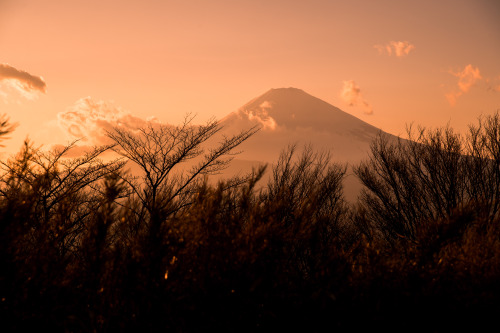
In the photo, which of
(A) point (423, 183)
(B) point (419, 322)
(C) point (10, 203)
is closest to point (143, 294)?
(C) point (10, 203)

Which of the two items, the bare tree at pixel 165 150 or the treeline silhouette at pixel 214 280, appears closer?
the treeline silhouette at pixel 214 280

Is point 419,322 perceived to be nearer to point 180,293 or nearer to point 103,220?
point 180,293

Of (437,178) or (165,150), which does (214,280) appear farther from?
(437,178)

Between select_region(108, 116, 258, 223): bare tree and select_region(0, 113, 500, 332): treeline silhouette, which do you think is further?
select_region(108, 116, 258, 223): bare tree

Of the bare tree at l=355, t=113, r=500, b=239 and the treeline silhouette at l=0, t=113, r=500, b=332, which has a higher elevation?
the bare tree at l=355, t=113, r=500, b=239

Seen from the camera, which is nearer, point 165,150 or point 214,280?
point 214,280

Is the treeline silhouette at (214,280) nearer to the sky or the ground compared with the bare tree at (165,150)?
nearer to the ground

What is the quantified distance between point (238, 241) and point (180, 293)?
1.16 m

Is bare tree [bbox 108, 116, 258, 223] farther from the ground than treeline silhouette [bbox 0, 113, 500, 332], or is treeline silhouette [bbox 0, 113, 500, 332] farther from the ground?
bare tree [bbox 108, 116, 258, 223]

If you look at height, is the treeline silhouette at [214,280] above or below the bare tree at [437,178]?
below

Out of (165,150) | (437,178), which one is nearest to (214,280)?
(165,150)

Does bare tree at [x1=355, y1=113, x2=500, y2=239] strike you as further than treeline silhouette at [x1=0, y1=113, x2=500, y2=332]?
Yes

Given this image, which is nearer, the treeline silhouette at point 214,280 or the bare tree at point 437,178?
the treeline silhouette at point 214,280

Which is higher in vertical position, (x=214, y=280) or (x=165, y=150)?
(x=165, y=150)
